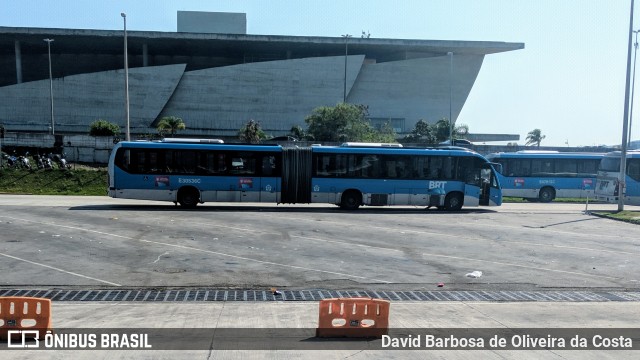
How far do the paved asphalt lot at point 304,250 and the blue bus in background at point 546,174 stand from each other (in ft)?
38.6

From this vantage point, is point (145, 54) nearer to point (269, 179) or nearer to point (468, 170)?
point (269, 179)

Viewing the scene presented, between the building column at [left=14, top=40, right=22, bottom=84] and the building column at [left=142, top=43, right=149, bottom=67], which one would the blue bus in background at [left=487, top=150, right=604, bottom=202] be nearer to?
the building column at [left=142, top=43, right=149, bottom=67]

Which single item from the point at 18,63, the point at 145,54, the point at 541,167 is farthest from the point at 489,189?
the point at 18,63

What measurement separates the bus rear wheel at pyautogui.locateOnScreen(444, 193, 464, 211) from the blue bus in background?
922 centimetres

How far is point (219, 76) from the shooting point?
75875 millimetres

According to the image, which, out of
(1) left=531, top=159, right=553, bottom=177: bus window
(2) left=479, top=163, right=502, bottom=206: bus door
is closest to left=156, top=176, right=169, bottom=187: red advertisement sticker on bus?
(2) left=479, top=163, right=502, bottom=206: bus door

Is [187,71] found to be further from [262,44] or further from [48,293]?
[48,293]

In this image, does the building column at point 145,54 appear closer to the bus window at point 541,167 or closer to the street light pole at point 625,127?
the bus window at point 541,167

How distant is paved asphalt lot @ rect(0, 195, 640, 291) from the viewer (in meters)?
11.7

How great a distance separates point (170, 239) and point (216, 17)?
7157cm

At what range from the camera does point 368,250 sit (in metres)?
15.4

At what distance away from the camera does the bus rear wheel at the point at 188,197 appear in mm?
25562

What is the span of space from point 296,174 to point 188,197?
5005 millimetres

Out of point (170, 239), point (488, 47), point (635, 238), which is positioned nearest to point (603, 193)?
point (635, 238)
